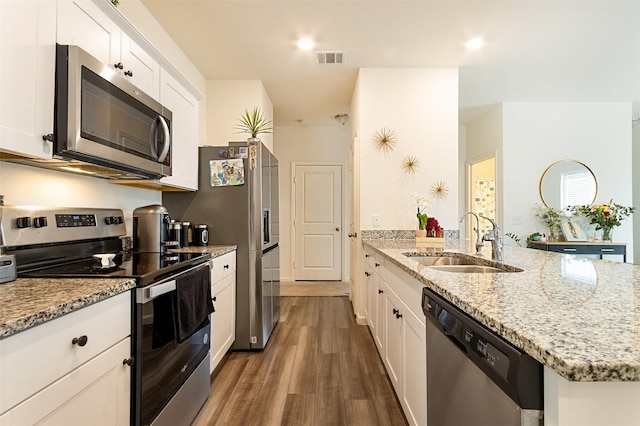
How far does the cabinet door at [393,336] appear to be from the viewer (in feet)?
5.90

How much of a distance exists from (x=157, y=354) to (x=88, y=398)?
38 cm

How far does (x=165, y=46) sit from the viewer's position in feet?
8.95

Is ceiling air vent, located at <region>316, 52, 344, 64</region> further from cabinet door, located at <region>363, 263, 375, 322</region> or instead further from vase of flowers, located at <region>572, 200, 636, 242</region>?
vase of flowers, located at <region>572, 200, 636, 242</region>

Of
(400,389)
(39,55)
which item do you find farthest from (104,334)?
(400,389)

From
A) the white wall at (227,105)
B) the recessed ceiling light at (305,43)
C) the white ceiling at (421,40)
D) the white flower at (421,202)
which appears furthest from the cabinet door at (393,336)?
the white wall at (227,105)

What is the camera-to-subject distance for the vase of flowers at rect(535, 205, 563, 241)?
439 cm

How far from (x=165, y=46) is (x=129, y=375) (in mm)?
2637

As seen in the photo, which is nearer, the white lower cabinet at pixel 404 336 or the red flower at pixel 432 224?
the white lower cabinet at pixel 404 336

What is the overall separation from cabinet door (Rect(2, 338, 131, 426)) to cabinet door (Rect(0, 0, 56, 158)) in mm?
758

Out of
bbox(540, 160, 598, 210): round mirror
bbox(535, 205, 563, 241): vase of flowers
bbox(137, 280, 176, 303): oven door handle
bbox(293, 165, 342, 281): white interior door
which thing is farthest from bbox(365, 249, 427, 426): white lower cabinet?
bbox(540, 160, 598, 210): round mirror

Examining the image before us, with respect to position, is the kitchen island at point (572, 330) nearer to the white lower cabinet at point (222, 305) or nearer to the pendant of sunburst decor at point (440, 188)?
the white lower cabinet at point (222, 305)

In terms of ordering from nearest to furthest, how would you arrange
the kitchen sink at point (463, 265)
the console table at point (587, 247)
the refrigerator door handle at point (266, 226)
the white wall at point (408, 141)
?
the kitchen sink at point (463, 265) → the refrigerator door handle at point (266, 226) → the white wall at point (408, 141) → the console table at point (587, 247)

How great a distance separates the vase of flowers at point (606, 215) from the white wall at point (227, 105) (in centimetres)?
464

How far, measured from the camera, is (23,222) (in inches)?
52.5
